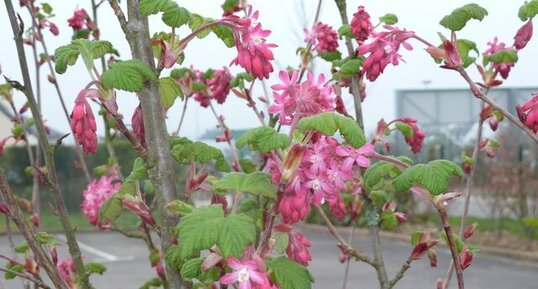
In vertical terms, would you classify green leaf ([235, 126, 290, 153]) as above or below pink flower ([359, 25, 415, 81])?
below

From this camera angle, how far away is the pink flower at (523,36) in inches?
76.0

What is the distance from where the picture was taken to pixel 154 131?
1.38 meters

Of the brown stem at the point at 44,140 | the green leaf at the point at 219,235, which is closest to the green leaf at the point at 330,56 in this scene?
the brown stem at the point at 44,140

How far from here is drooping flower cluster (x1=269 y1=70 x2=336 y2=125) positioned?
4.46ft

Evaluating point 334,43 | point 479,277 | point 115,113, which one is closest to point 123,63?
point 115,113

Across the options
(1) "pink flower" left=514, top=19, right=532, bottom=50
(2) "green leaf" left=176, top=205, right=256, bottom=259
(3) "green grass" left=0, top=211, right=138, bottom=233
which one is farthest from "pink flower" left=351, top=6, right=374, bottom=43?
(3) "green grass" left=0, top=211, right=138, bottom=233

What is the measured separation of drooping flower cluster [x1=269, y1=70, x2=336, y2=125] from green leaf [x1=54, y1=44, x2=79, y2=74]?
345 millimetres

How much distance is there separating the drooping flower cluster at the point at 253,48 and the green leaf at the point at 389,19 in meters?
0.88

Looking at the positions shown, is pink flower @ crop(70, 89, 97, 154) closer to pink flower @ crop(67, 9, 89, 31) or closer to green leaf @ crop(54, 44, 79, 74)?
green leaf @ crop(54, 44, 79, 74)

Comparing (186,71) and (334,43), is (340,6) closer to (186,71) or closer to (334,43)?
(334,43)

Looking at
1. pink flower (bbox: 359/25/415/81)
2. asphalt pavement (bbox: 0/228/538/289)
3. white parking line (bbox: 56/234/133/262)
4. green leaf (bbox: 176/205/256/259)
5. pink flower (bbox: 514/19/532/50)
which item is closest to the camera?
green leaf (bbox: 176/205/256/259)

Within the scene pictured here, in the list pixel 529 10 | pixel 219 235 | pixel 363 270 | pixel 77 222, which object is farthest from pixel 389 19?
pixel 77 222

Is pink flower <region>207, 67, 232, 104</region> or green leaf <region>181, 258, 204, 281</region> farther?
pink flower <region>207, 67, 232, 104</region>

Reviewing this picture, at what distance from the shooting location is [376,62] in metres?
1.67
